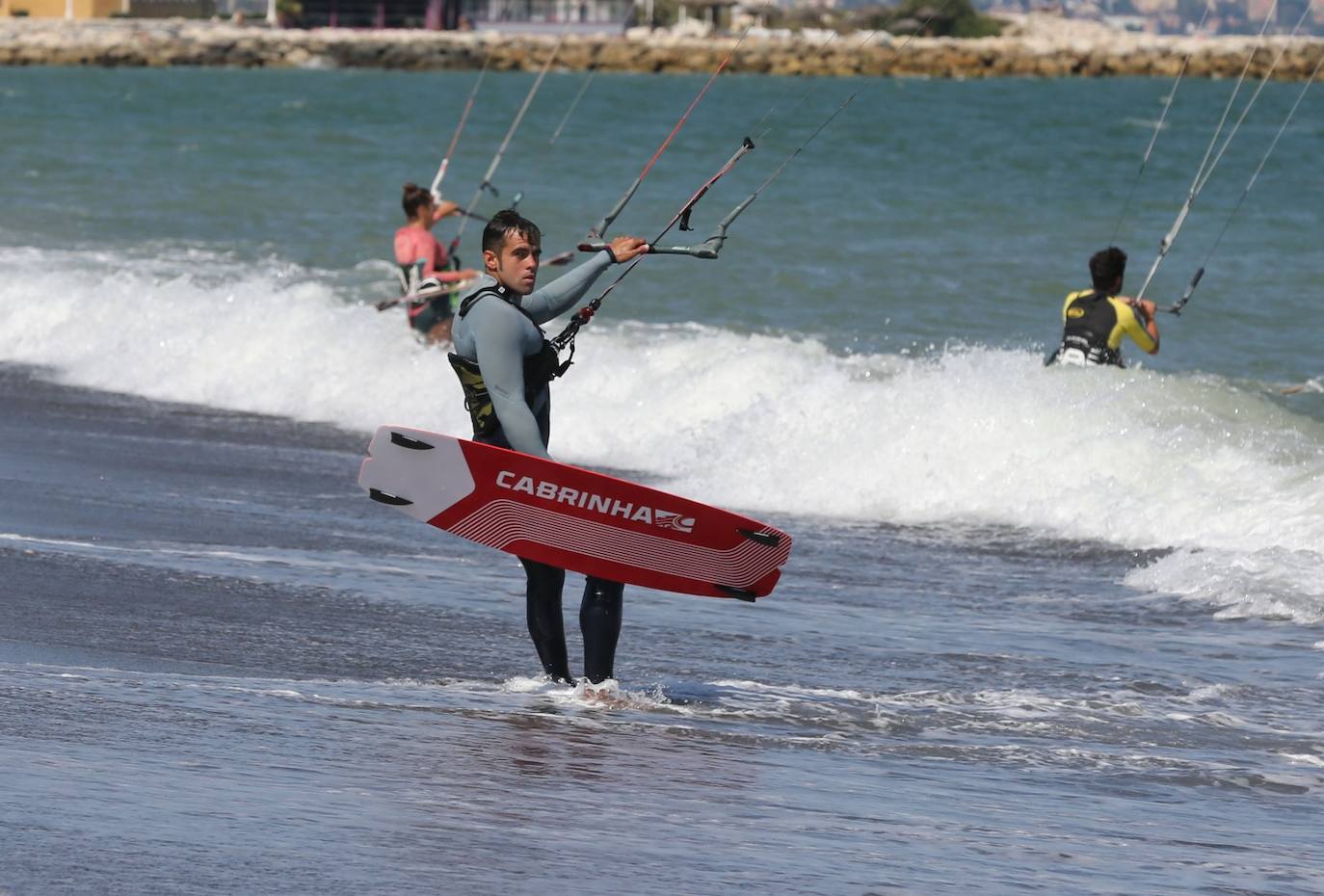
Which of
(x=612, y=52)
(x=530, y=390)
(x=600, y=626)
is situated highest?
(x=612, y=52)

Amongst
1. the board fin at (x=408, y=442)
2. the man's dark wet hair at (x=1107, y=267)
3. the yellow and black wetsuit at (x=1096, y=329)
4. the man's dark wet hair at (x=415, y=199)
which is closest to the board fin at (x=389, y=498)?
the board fin at (x=408, y=442)

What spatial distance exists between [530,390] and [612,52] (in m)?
91.1

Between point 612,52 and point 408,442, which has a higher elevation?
point 612,52

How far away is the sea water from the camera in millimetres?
4746

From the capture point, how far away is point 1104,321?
12.3 meters

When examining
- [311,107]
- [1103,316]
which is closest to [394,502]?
[1103,316]

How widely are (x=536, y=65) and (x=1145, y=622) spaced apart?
8758 centimetres

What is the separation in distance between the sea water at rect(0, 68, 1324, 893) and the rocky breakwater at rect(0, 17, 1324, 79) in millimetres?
70687

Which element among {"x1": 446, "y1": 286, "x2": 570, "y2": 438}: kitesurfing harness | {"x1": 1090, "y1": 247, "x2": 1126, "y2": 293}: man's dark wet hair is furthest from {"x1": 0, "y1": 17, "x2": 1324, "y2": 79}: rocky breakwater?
{"x1": 446, "y1": 286, "x2": 570, "y2": 438}: kitesurfing harness

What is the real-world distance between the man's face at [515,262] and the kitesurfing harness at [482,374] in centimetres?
4

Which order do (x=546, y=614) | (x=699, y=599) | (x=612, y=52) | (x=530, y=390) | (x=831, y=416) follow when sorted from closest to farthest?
(x=530, y=390), (x=546, y=614), (x=699, y=599), (x=831, y=416), (x=612, y=52)

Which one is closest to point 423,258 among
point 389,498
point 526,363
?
point 389,498

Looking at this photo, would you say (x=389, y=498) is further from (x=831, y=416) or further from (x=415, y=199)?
(x=415, y=199)

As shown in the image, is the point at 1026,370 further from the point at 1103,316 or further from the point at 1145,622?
the point at 1145,622
